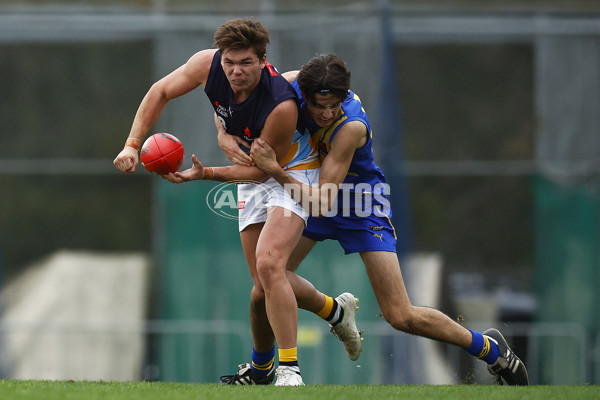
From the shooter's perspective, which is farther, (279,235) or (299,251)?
(299,251)

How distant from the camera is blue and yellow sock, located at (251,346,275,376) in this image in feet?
20.2

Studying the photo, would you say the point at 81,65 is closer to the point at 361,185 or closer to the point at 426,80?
the point at 426,80

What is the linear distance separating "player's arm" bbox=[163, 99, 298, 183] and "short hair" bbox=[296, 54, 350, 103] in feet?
0.41

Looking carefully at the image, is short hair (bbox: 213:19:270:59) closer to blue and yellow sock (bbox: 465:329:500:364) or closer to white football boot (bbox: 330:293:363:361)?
white football boot (bbox: 330:293:363:361)

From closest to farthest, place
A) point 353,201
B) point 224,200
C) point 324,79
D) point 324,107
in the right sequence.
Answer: point 324,79, point 324,107, point 353,201, point 224,200

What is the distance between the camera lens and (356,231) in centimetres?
600

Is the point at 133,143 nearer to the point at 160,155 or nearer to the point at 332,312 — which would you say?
the point at 160,155

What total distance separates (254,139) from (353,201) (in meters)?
0.83

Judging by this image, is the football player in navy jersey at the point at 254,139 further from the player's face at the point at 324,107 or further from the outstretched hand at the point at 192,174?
the player's face at the point at 324,107

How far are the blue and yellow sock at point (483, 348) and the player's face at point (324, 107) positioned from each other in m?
1.72

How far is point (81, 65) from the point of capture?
Result: 10391mm

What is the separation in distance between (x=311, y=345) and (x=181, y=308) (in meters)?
1.35

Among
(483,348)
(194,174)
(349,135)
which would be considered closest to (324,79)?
(349,135)

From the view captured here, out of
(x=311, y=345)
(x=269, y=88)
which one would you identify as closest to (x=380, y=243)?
(x=269, y=88)
